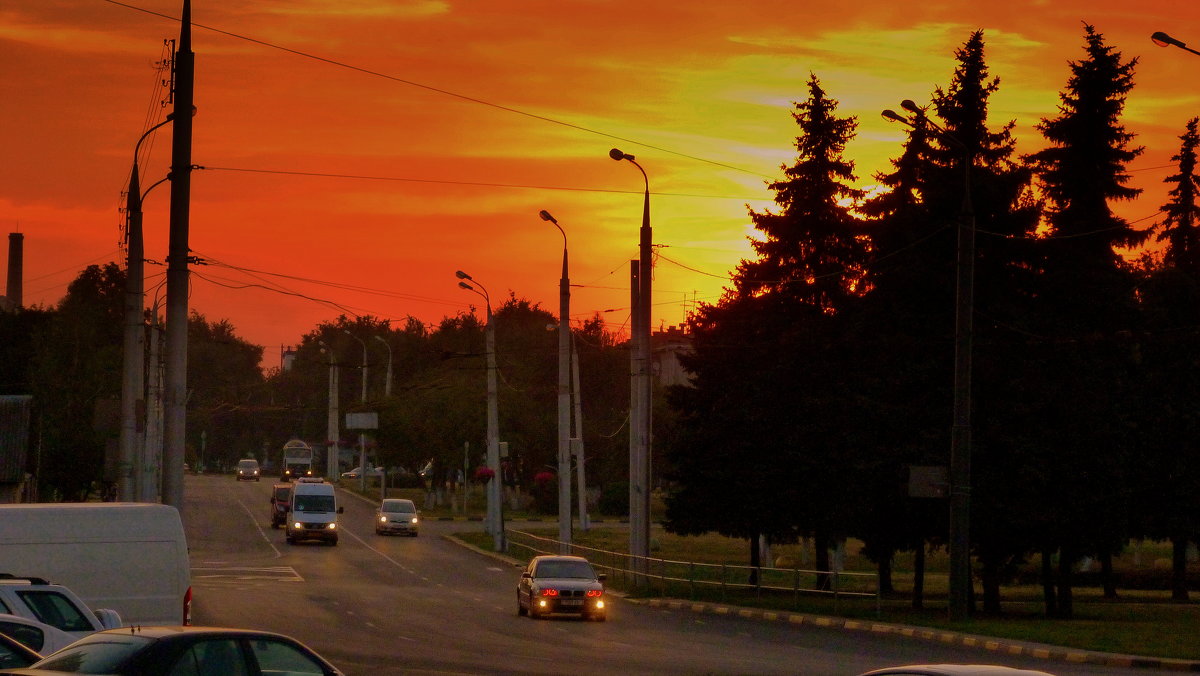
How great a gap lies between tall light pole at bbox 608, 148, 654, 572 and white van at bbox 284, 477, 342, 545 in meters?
25.8

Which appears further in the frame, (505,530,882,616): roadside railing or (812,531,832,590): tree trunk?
(812,531,832,590): tree trunk

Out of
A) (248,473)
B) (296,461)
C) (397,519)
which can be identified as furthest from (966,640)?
(296,461)

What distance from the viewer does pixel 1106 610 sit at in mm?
39688

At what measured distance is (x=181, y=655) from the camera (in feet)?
32.4

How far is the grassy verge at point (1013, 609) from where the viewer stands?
26.9 m

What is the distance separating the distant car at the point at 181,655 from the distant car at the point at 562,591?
22.5 m

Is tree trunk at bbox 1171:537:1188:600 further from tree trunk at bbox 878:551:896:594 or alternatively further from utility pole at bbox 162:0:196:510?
utility pole at bbox 162:0:196:510

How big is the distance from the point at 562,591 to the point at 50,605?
18.4 metres

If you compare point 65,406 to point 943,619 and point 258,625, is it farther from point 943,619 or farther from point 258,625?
point 943,619

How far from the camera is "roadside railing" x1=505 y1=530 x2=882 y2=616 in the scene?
35281 millimetres

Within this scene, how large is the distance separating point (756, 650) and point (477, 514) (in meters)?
67.7

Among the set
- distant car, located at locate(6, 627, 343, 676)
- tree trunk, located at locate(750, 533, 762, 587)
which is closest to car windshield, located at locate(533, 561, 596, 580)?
tree trunk, located at locate(750, 533, 762, 587)

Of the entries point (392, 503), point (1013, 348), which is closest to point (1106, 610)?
point (1013, 348)

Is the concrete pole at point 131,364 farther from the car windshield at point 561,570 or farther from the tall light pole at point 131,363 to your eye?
the car windshield at point 561,570
